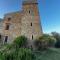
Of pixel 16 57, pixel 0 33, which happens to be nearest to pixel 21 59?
pixel 16 57

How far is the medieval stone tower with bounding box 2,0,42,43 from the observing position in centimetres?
2689

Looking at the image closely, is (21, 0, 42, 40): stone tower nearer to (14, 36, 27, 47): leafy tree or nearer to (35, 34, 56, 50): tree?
(35, 34, 56, 50): tree

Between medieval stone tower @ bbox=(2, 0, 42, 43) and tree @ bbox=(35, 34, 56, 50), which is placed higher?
medieval stone tower @ bbox=(2, 0, 42, 43)

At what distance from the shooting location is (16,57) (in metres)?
11.3

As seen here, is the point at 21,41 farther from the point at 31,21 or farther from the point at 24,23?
the point at 31,21

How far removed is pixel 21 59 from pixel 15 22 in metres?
17.2

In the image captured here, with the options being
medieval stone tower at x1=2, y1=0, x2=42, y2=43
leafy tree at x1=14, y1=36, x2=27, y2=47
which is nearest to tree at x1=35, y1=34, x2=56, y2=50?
medieval stone tower at x1=2, y1=0, x2=42, y2=43

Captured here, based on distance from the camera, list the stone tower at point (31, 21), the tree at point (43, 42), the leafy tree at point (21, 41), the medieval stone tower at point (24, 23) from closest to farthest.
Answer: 1. the leafy tree at point (21, 41)
2. the tree at point (43, 42)
3. the stone tower at point (31, 21)
4. the medieval stone tower at point (24, 23)

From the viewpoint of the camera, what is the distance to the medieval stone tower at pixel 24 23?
1059 inches

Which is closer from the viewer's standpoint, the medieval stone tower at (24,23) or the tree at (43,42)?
the tree at (43,42)

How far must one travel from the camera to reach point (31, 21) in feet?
90.0

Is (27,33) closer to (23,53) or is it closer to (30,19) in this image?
(30,19)

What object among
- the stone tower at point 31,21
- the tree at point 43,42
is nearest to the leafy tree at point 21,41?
the stone tower at point 31,21

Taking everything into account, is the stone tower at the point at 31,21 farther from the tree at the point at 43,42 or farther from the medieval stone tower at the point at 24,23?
the tree at the point at 43,42
